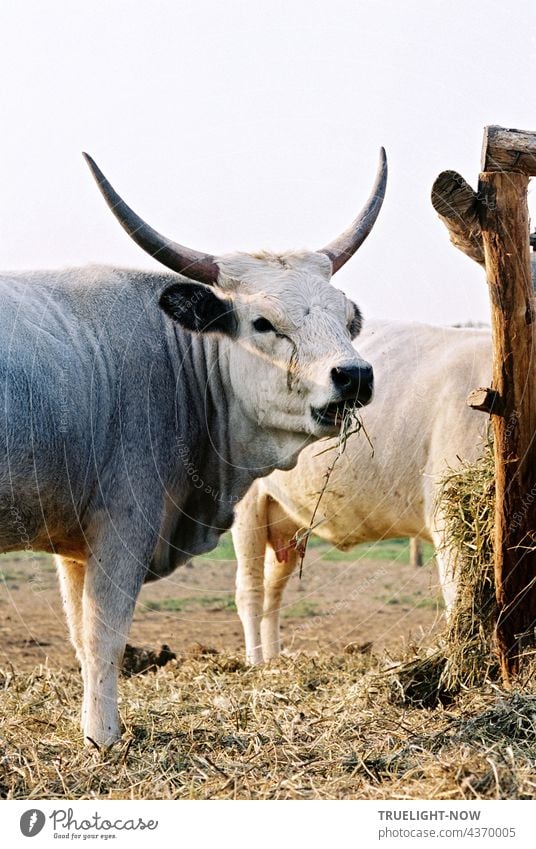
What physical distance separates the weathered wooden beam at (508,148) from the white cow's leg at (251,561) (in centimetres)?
351

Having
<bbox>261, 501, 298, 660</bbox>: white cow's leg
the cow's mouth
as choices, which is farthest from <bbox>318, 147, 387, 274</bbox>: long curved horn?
<bbox>261, 501, 298, 660</bbox>: white cow's leg

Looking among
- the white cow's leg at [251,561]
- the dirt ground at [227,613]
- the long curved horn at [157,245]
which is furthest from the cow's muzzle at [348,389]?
the white cow's leg at [251,561]

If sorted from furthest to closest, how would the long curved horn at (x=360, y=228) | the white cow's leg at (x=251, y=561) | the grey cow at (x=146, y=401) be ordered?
the white cow's leg at (x=251, y=561) < the long curved horn at (x=360, y=228) < the grey cow at (x=146, y=401)

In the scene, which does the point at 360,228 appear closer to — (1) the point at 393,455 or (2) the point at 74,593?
(1) the point at 393,455

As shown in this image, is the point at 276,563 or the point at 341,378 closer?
the point at 341,378

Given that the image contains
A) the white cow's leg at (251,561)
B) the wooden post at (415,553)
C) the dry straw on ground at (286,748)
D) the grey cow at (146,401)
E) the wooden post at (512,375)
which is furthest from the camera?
the wooden post at (415,553)

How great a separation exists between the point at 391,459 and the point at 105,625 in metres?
2.78

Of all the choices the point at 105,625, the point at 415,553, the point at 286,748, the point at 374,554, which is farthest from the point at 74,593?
the point at 374,554

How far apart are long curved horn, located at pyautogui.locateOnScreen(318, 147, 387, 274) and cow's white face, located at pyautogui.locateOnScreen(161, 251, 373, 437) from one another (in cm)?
21

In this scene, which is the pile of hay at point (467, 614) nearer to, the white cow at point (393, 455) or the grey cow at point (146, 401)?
the white cow at point (393, 455)

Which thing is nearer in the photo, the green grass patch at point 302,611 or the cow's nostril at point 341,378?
the cow's nostril at point 341,378

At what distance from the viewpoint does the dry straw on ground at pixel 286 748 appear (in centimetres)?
407

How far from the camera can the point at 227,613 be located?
9.95m
